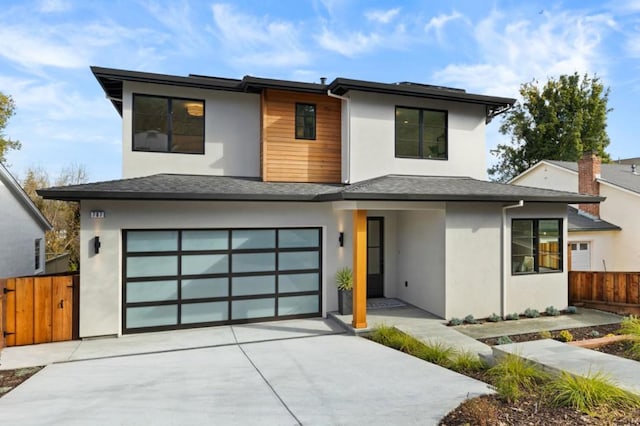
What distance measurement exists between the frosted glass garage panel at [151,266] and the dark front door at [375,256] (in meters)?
5.13

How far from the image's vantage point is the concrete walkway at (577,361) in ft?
13.8

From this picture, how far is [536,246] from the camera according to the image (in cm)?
927

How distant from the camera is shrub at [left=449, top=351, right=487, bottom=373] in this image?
543 centimetres

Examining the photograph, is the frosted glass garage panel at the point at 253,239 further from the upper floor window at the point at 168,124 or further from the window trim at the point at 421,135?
the window trim at the point at 421,135

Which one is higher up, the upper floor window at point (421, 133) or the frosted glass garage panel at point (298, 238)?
the upper floor window at point (421, 133)

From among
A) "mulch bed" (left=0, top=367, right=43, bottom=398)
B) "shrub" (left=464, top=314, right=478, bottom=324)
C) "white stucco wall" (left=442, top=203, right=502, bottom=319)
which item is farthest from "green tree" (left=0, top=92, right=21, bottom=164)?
"shrub" (left=464, top=314, right=478, bottom=324)

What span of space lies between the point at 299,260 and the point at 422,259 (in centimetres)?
316

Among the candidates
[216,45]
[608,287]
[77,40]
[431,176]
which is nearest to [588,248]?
[608,287]

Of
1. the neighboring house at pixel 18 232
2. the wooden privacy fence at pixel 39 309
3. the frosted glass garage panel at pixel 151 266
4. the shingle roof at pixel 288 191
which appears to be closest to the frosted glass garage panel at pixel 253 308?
the frosted glass garage panel at pixel 151 266

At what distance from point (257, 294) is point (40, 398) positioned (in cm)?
450

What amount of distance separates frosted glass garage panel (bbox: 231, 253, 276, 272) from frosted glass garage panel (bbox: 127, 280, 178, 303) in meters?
1.38

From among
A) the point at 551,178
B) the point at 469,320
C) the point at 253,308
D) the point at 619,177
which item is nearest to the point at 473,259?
the point at 469,320

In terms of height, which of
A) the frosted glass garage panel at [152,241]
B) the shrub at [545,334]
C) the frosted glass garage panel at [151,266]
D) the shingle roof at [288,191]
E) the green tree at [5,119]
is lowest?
the shrub at [545,334]

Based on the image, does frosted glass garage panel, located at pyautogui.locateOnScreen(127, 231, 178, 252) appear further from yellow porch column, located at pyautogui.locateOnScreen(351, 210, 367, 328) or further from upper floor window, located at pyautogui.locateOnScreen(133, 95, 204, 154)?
yellow porch column, located at pyautogui.locateOnScreen(351, 210, 367, 328)
